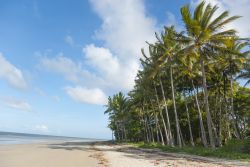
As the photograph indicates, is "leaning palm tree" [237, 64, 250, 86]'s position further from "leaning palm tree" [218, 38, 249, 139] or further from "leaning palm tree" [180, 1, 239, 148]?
"leaning palm tree" [180, 1, 239, 148]

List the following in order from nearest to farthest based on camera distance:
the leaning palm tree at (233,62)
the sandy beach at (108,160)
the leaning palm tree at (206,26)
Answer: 1. the sandy beach at (108,160)
2. the leaning palm tree at (206,26)
3. the leaning palm tree at (233,62)

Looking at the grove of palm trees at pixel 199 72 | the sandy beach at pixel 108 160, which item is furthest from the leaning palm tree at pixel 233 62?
the sandy beach at pixel 108 160

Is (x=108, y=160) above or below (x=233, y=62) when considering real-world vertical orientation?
below

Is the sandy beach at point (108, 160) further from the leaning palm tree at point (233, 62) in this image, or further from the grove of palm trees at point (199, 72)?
the leaning palm tree at point (233, 62)

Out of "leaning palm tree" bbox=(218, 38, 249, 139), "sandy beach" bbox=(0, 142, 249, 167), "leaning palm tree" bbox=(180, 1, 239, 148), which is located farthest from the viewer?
"leaning palm tree" bbox=(218, 38, 249, 139)

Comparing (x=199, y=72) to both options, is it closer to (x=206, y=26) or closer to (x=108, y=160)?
(x=206, y=26)

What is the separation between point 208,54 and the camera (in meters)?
23.3

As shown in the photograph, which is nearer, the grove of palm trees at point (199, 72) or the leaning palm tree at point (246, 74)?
the grove of palm trees at point (199, 72)

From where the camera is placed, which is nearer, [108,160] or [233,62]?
[108,160]

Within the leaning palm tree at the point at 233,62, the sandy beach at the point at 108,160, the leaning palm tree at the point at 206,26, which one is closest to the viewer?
the sandy beach at the point at 108,160

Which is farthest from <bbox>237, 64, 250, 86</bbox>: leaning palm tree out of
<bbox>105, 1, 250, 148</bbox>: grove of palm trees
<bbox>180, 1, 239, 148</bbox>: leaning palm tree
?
<bbox>180, 1, 239, 148</bbox>: leaning palm tree

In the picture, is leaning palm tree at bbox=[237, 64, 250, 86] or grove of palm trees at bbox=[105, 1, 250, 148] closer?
grove of palm trees at bbox=[105, 1, 250, 148]

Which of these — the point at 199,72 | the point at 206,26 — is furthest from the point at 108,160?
the point at 199,72

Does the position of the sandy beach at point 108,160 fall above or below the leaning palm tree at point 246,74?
below
